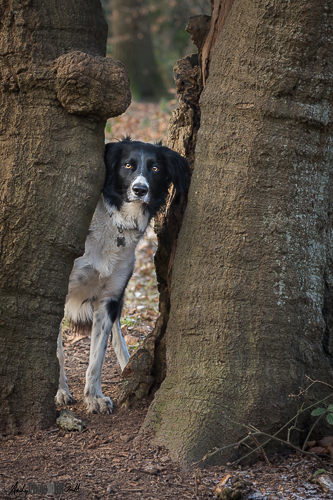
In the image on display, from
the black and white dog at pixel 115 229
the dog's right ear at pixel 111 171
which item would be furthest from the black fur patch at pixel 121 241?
the dog's right ear at pixel 111 171

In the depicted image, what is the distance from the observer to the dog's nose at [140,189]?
417cm

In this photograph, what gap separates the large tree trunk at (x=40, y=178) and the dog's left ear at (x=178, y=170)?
720 millimetres

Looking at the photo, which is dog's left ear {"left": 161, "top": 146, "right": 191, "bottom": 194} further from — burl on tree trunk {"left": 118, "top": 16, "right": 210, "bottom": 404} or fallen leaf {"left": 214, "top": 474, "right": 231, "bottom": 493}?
fallen leaf {"left": 214, "top": 474, "right": 231, "bottom": 493}

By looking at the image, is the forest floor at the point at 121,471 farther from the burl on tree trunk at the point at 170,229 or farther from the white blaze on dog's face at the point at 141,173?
the white blaze on dog's face at the point at 141,173

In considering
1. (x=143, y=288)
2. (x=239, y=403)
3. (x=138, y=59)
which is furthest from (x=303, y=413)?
(x=138, y=59)

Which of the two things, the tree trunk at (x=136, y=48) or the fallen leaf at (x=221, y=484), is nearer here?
the fallen leaf at (x=221, y=484)

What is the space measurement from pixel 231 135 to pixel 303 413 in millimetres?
1861

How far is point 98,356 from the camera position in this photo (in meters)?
4.65

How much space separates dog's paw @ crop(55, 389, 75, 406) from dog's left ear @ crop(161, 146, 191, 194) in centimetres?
196

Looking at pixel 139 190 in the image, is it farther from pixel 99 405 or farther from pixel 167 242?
pixel 99 405

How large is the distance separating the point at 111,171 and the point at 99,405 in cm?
187

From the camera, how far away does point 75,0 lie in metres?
3.61

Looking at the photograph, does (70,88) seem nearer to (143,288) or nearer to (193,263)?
(193,263)

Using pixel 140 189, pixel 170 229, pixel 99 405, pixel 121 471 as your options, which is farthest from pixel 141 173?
pixel 121 471
